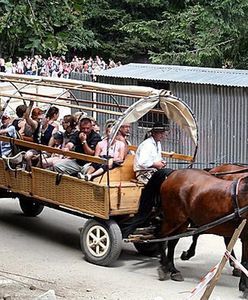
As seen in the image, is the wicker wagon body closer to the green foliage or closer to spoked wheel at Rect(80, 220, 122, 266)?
spoked wheel at Rect(80, 220, 122, 266)

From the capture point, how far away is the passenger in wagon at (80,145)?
1142 cm

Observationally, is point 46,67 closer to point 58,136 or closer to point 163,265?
point 58,136

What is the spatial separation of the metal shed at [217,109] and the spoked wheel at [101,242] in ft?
21.0

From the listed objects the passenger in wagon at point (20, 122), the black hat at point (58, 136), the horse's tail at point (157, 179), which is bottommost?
the horse's tail at point (157, 179)

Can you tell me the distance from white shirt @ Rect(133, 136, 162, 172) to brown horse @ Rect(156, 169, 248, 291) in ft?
2.41

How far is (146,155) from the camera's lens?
35.4 ft

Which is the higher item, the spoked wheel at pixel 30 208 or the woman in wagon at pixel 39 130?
the woman in wagon at pixel 39 130

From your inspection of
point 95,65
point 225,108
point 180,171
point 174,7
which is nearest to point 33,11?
point 180,171

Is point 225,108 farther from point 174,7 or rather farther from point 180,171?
point 174,7

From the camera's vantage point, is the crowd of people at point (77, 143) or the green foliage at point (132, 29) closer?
the green foliage at point (132, 29)

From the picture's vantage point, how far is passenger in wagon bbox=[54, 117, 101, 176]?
37.5 feet

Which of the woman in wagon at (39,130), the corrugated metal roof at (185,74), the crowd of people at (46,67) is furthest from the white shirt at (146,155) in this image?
the crowd of people at (46,67)

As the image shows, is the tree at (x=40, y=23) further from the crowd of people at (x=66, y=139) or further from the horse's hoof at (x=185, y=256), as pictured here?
the horse's hoof at (x=185, y=256)

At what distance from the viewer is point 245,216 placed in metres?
9.15
